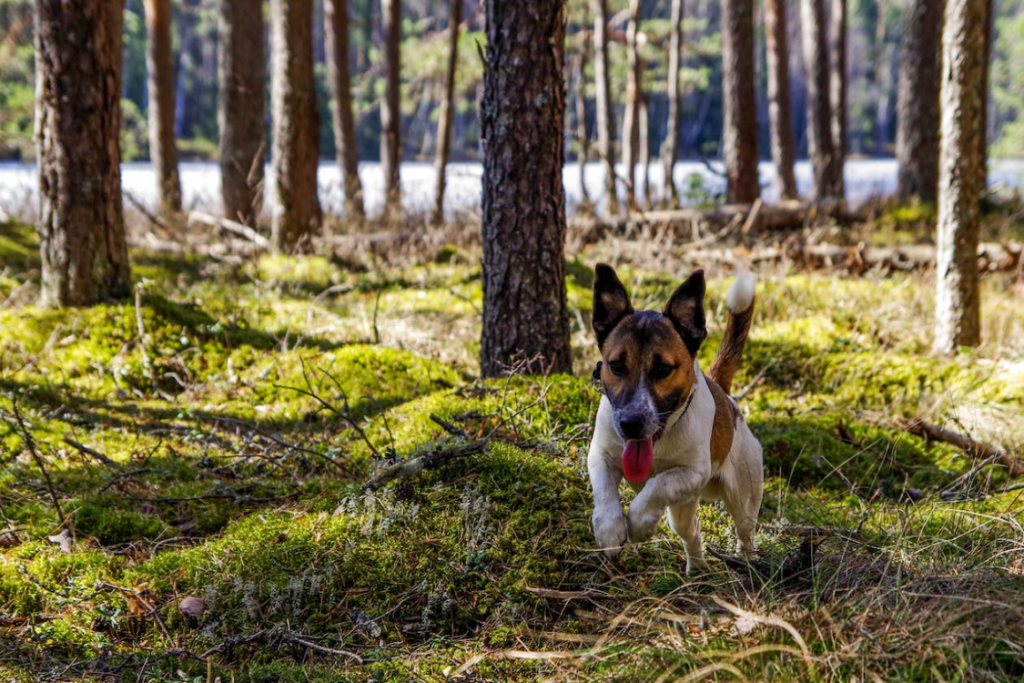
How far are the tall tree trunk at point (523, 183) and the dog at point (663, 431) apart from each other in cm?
154

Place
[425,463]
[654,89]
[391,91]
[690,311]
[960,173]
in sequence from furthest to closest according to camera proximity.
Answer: [654,89]
[391,91]
[960,173]
[425,463]
[690,311]

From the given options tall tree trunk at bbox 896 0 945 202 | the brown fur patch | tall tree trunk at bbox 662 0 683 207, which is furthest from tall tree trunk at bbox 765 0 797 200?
the brown fur patch

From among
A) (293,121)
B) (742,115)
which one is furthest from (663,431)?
(742,115)

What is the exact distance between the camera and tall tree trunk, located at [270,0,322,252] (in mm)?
10727

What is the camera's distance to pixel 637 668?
2832 millimetres

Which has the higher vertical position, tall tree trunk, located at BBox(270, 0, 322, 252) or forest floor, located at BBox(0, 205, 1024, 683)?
tall tree trunk, located at BBox(270, 0, 322, 252)

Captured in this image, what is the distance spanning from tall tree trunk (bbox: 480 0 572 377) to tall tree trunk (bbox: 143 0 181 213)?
12.6 metres

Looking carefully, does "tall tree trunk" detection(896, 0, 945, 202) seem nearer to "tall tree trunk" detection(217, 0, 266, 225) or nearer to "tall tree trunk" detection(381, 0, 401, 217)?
"tall tree trunk" detection(381, 0, 401, 217)

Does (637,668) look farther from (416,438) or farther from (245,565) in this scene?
(416,438)

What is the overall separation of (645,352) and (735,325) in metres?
1.16

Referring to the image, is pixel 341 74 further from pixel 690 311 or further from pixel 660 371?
pixel 660 371

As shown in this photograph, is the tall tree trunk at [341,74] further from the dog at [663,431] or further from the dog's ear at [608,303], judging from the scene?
the dog at [663,431]

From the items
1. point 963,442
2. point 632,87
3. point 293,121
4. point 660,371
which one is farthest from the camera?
point 632,87

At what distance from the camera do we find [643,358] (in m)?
3.66
